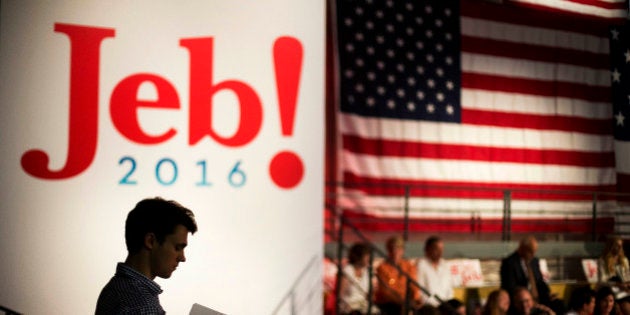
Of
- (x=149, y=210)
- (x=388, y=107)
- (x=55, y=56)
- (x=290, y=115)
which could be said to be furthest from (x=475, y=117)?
(x=149, y=210)

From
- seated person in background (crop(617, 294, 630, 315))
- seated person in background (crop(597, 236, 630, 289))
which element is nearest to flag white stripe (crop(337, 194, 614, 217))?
seated person in background (crop(597, 236, 630, 289))

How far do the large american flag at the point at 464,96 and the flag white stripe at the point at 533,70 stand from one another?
1 centimetres

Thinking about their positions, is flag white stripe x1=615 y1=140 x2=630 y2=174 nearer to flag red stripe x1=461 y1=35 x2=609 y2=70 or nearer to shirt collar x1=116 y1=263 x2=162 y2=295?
flag red stripe x1=461 y1=35 x2=609 y2=70

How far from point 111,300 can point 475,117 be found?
6.61 metres

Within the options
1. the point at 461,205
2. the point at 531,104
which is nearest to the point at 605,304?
the point at 531,104

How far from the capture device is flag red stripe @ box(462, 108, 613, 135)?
24.2 ft

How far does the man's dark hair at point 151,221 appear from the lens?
1.93 metres

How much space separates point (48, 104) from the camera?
310 centimetres

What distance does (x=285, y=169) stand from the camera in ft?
10.8

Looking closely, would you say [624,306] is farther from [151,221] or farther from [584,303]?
[151,221]

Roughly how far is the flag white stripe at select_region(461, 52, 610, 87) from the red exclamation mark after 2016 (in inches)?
189

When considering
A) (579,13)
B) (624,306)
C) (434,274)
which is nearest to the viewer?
(579,13)

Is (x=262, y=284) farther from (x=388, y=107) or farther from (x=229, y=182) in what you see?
(x=388, y=107)

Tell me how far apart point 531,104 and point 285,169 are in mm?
5290
